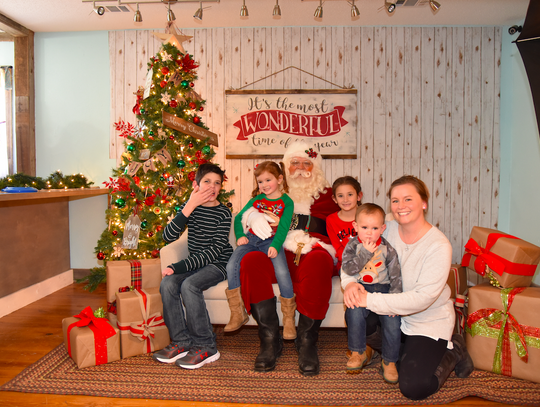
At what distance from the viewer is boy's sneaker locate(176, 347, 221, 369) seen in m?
2.25

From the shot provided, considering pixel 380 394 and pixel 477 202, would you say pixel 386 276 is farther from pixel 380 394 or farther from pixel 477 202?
pixel 477 202

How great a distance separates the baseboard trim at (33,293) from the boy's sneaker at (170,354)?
1.85 m

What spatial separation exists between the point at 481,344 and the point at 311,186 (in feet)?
5.45

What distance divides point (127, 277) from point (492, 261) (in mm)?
2557

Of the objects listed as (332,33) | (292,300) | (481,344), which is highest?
(332,33)

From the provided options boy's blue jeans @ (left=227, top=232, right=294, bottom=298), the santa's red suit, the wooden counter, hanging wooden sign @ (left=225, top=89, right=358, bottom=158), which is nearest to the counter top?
the wooden counter

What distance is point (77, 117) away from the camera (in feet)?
14.6

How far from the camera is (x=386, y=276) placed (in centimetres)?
215

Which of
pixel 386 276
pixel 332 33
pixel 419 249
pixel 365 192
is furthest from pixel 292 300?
pixel 332 33

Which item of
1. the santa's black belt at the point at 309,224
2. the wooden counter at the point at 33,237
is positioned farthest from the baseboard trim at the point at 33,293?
the santa's black belt at the point at 309,224

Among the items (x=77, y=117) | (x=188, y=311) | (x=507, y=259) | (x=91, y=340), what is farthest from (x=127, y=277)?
(x=77, y=117)

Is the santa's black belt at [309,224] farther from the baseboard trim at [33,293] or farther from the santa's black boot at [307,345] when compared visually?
the baseboard trim at [33,293]

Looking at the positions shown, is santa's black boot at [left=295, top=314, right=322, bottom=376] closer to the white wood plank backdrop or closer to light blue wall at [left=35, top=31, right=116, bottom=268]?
the white wood plank backdrop

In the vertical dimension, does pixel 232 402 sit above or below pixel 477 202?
below
